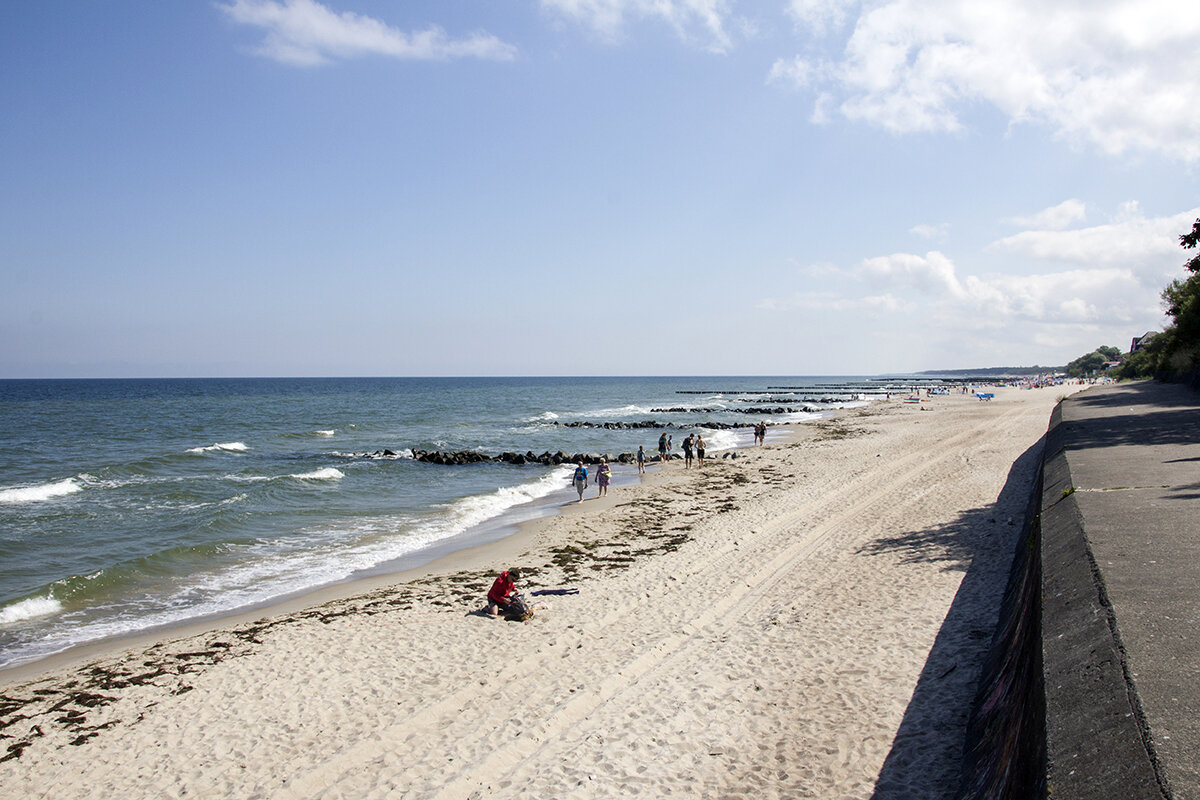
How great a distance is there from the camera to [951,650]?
808 centimetres

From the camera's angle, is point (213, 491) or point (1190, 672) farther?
point (213, 491)

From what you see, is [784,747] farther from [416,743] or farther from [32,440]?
[32,440]

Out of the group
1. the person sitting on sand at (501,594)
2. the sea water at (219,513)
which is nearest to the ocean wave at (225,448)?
the sea water at (219,513)

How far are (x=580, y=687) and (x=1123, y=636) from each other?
5898mm

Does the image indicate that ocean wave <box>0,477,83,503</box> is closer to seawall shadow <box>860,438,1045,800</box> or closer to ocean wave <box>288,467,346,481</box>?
ocean wave <box>288,467,346,481</box>

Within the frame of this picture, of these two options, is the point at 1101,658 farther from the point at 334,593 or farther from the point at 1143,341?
the point at 1143,341

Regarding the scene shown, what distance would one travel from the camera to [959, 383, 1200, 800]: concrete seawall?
276 centimetres

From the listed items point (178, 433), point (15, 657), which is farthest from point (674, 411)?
point (15, 657)

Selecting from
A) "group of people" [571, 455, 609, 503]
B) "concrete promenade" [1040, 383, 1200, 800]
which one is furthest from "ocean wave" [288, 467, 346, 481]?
"concrete promenade" [1040, 383, 1200, 800]

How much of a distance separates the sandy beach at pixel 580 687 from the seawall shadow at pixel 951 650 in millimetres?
35

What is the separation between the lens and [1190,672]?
3.29m

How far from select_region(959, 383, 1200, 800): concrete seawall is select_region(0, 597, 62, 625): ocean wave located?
51.3 feet

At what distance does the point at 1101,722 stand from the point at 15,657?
1426 cm

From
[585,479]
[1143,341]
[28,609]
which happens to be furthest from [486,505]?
[1143,341]
